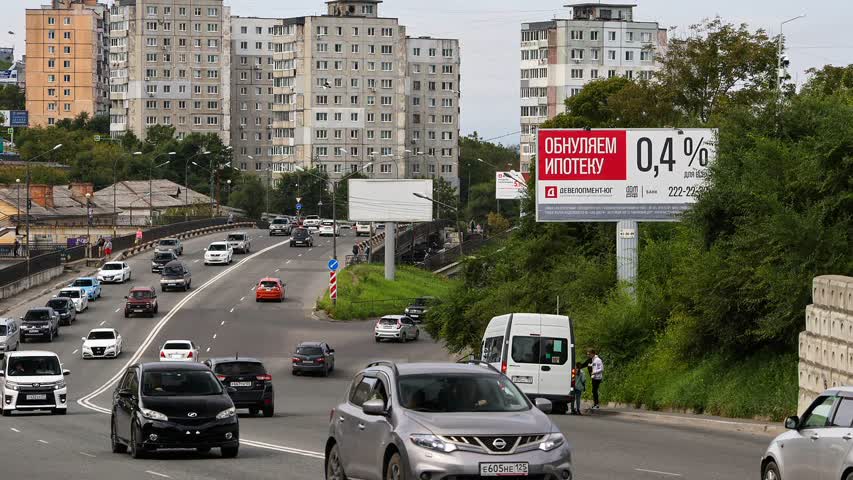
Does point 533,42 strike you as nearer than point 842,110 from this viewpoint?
No

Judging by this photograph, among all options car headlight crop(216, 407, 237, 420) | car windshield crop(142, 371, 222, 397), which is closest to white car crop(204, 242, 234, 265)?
car windshield crop(142, 371, 222, 397)

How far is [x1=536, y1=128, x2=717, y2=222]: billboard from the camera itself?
4806cm

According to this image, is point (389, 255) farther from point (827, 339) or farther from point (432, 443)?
point (432, 443)

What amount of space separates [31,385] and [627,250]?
66.0 feet

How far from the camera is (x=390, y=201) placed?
348 feet

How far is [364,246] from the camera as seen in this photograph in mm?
118625

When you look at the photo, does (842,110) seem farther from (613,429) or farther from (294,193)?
(294,193)

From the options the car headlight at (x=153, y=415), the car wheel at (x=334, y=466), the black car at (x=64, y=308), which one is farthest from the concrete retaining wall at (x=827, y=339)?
the black car at (x=64, y=308)

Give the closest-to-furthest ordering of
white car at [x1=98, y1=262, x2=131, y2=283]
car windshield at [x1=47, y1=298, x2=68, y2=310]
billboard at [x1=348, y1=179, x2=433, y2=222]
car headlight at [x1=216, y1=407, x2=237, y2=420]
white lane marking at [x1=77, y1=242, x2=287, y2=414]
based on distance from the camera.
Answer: car headlight at [x1=216, y1=407, x2=237, y2=420] → white lane marking at [x1=77, y1=242, x2=287, y2=414] → car windshield at [x1=47, y1=298, x2=68, y2=310] → white car at [x1=98, y1=262, x2=131, y2=283] → billboard at [x1=348, y1=179, x2=433, y2=222]

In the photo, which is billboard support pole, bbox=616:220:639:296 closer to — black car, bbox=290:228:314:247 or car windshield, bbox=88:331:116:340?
car windshield, bbox=88:331:116:340

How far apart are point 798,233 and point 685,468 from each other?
14382mm

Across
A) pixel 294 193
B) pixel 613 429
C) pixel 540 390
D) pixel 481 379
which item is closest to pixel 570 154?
pixel 540 390

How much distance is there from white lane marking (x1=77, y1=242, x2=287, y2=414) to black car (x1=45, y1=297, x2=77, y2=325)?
427 centimetres

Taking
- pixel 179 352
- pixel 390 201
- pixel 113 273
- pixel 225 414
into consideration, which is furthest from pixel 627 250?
pixel 390 201
